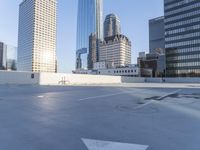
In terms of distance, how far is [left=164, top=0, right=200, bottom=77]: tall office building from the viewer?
101m

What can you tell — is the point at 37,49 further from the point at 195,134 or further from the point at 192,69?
the point at 195,134

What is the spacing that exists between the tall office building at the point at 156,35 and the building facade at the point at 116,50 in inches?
879

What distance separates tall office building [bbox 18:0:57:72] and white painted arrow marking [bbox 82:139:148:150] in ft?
547

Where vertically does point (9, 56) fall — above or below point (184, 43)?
above

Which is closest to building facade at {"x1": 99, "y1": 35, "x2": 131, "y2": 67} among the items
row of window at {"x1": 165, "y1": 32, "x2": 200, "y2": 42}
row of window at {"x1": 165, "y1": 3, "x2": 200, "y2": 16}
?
row of window at {"x1": 165, "y1": 32, "x2": 200, "y2": 42}

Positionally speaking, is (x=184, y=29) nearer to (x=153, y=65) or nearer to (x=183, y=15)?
(x=183, y=15)

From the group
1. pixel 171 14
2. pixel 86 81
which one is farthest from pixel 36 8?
pixel 86 81

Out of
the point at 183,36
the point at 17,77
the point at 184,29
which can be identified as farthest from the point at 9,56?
the point at 17,77

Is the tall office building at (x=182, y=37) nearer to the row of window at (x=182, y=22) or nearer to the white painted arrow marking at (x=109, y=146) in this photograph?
the row of window at (x=182, y=22)

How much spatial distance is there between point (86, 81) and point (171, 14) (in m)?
84.2

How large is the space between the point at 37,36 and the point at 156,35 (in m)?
106

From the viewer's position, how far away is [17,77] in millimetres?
31547

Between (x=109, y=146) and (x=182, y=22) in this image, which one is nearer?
(x=109, y=146)

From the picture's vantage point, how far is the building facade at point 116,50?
6985 inches
